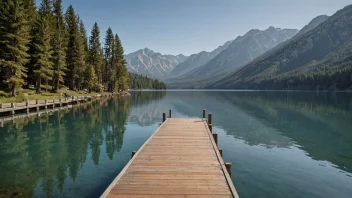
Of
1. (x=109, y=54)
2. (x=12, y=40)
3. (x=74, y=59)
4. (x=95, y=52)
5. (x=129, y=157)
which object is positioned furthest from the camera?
(x=109, y=54)

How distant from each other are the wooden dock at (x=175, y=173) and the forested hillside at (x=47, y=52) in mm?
43198

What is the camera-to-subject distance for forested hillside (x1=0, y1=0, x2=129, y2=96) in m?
48.3

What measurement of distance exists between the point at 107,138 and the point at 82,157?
278 inches

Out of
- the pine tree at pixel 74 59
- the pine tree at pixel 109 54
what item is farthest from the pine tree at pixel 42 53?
the pine tree at pixel 109 54

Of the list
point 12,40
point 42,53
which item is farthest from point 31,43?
point 12,40

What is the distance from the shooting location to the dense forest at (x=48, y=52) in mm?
48281

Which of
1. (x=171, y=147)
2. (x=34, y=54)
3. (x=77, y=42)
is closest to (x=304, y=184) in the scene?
(x=171, y=147)

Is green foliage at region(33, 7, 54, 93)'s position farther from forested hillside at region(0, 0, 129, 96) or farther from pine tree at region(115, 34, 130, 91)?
pine tree at region(115, 34, 130, 91)

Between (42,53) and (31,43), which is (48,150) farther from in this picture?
(31,43)

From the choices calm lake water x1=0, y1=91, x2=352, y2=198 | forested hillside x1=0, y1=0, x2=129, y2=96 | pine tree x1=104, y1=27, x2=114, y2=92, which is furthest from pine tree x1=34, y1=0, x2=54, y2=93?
pine tree x1=104, y1=27, x2=114, y2=92

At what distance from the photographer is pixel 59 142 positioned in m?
23.4

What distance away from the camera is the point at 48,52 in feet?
197

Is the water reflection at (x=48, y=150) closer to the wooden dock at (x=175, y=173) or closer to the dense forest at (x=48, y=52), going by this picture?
the wooden dock at (x=175, y=173)

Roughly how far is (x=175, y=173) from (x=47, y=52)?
5948cm
